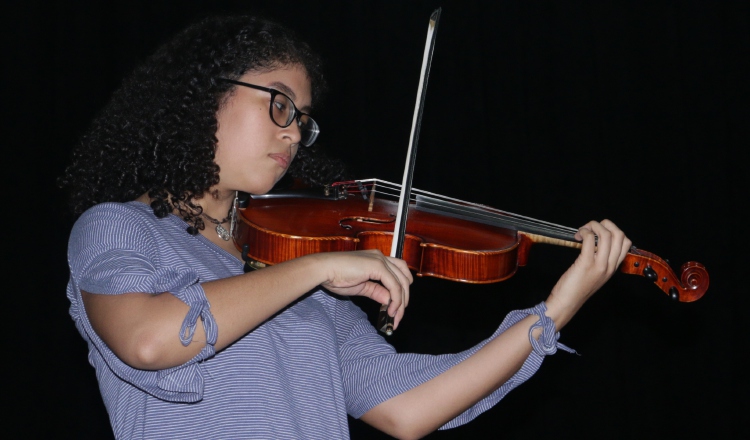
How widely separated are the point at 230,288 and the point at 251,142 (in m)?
0.43

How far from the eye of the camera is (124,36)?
8.00 feet

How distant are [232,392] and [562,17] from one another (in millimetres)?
2223

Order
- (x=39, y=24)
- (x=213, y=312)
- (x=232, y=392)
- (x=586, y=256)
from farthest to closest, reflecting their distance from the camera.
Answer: (x=39, y=24)
(x=586, y=256)
(x=232, y=392)
(x=213, y=312)

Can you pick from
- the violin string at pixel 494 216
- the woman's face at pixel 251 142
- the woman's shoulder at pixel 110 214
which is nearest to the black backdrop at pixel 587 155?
the violin string at pixel 494 216

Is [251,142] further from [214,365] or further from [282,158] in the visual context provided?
[214,365]

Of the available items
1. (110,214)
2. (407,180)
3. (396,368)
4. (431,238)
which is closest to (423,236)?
(431,238)

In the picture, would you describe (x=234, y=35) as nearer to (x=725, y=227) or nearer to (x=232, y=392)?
(x=232, y=392)

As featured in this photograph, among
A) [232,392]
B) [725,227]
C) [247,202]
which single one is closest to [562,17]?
[725,227]

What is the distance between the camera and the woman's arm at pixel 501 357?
140 centimetres

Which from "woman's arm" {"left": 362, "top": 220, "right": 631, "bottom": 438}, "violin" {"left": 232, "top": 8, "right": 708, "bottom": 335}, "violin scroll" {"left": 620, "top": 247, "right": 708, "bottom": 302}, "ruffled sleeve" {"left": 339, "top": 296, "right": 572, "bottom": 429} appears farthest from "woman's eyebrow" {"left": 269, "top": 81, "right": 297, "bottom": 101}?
"violin scroll" {"left": 620, "top": 247, "right": 708, "bottom": 302}

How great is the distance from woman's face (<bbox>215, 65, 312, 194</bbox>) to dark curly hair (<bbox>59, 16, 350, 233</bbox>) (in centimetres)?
2

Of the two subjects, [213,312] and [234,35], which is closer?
[213,312]

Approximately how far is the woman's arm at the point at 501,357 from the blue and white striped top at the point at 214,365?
0.08 feet

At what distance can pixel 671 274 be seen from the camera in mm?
1437
